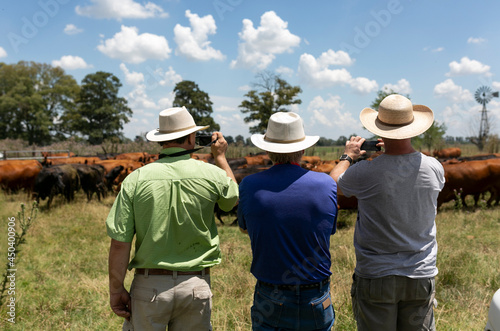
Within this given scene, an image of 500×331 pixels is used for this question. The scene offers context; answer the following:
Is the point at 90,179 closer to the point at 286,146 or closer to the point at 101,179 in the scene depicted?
the point at 101,179

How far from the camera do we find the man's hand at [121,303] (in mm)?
2273

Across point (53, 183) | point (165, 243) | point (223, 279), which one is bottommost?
point (223, 279)

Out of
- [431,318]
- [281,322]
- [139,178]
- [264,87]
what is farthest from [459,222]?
[264,87]

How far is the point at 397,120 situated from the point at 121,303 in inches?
83.6

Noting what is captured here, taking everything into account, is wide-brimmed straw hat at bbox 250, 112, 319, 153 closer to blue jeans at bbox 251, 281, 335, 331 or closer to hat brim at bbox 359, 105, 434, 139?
hat brim at bbox 359, 105, 434, 139

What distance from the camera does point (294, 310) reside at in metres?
2.18

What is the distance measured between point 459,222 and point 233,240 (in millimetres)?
5454

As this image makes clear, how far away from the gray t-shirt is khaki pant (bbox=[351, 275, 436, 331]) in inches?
2.2

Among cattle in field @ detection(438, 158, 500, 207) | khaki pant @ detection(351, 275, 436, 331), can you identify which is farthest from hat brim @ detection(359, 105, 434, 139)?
cattle in field @ detection(438, 158, 500, 207)

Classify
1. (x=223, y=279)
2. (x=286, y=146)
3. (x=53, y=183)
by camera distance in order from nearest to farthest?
(x=286, y=146), (x=223, y=279), (x=53, y=183)

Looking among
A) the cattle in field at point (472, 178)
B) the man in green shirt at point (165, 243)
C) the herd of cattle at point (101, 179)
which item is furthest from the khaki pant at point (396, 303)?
the cattle in field at point (472, 178)

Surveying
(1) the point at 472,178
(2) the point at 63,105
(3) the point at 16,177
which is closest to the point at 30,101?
A: (2) the point at 63,105

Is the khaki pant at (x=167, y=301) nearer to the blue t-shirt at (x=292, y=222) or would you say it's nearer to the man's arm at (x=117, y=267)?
the man's arm at (x=117, y=267)

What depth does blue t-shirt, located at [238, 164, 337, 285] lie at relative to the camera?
219cm
